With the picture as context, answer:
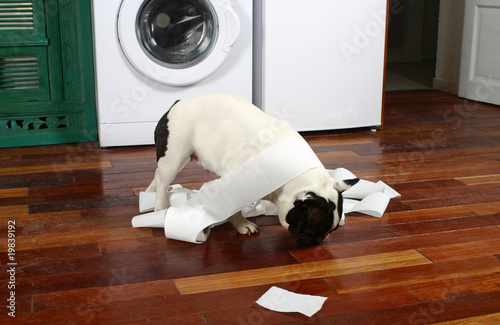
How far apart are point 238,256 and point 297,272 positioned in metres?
0.20

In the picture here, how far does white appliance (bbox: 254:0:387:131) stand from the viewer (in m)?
3.10

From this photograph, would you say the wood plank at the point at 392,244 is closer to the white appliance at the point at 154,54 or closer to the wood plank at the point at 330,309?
the wood plank at the point at 330,309

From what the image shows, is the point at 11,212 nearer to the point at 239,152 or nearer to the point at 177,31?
the point at 239,152

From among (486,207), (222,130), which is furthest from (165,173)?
(486,207)

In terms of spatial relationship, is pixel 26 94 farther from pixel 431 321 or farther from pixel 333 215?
pixel 431 321

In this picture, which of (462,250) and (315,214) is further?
(462,250)

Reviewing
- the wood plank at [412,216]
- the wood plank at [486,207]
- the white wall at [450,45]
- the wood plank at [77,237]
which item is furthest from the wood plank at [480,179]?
the white wall at [450,45]

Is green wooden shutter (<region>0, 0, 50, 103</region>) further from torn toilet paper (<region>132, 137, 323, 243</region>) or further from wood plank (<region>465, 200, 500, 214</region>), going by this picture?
wood plank (<region>465, 200, 500, 214</region>)

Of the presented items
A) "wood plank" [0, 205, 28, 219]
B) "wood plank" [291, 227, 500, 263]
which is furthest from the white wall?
"wood plank" [0, 205, 28, 219]

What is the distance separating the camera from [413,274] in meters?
1.64

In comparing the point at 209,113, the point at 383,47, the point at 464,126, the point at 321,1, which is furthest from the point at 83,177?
the point at 464,126

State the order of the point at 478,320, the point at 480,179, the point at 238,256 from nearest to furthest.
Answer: the point at 478,320 → the point at 238,256 → the point at 480,179

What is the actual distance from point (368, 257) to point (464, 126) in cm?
202

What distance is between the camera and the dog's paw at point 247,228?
Answer: 1934 millimetres
